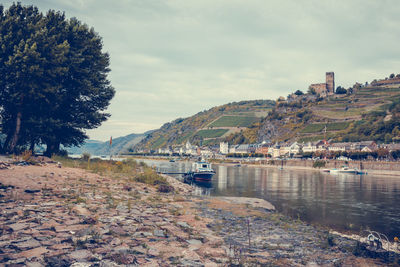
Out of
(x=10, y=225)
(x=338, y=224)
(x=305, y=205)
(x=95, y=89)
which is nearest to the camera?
(x=10, y=225)

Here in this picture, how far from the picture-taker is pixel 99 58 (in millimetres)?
38312

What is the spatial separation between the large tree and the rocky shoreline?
14624 mm

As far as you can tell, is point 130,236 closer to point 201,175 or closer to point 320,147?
point 201,175

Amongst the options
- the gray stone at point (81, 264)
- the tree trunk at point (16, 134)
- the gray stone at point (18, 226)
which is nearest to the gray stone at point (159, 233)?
the gray stone at point (81, 264)

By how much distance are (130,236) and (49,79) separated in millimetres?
26068

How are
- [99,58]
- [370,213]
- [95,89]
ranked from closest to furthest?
[370,213]
[95,89]
[99,58]

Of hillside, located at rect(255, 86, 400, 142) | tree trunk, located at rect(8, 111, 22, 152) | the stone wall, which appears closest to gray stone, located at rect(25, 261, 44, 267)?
tree trunk, located at rect(8, 111, 22, 152)

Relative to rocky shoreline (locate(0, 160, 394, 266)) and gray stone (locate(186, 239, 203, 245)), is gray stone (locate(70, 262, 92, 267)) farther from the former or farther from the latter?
gray stone (locate(186, 239, 203, 245))

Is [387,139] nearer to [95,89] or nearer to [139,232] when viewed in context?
[95,89]

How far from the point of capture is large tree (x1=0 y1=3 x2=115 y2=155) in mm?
28859

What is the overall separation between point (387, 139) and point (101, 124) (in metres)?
134

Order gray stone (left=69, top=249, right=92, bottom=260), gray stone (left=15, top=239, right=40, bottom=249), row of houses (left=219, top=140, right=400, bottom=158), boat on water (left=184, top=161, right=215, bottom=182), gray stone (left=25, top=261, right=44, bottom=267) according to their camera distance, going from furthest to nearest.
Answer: row of houses (left=219, top=140, right=400, bottom=158) → boat on water (left=184, top=161, right=215, bottom=182) → gray stone (left=15, top=239, right=40, bottom=249) → gray stone (left=69, top=249, right=92, bottom=260) → gray stone (left=25, top=261, right=44, bottom=267)

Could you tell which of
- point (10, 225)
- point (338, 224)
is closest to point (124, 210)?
point (10, 225)

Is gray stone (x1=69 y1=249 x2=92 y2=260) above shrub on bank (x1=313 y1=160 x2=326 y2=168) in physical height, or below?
above
